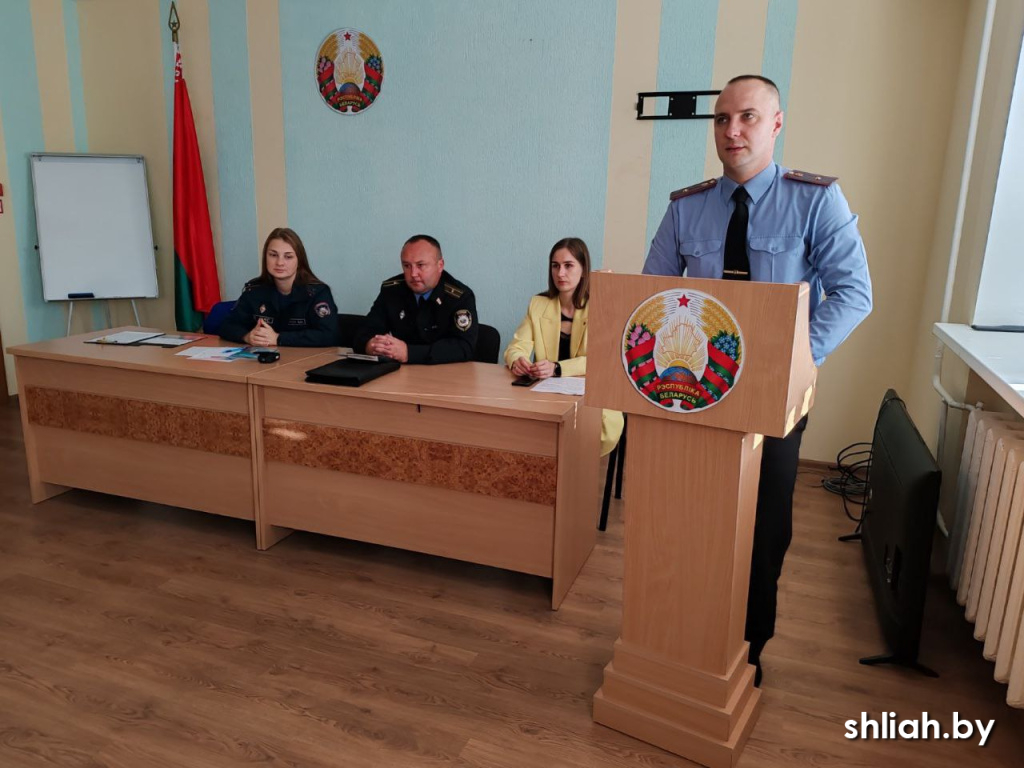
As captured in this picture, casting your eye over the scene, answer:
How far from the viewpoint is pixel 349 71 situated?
433cm

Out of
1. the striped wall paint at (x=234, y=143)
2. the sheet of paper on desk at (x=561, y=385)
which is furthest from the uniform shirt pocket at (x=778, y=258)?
the striped wall paint at (x=234, y=143)

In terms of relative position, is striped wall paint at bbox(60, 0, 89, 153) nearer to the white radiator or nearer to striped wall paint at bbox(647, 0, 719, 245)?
striped wall paint at bbox(647, 0, 719, 245)

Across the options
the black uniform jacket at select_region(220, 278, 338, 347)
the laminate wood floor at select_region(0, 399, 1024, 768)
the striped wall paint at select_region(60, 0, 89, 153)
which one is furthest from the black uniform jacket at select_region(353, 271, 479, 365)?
the striped wall paint at select_region(60, 0, 89, 153)

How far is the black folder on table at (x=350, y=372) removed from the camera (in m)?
2.63

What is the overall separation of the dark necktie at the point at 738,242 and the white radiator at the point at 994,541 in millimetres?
818

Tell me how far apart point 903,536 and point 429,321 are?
2011 millimetres

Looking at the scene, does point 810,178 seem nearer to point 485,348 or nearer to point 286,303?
point 485,348

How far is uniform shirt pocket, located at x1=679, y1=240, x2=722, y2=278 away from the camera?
1.91 meters

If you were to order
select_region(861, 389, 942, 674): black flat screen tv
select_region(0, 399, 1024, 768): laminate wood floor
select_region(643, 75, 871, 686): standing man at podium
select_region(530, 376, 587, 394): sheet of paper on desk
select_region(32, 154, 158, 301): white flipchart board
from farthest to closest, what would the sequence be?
select_region(32, 154, 158, 301): white flipchart board → select_region(530, 376, 587, 394): sheet of paper on desk → select_region(861, 389, 942, 674): black flat screen tv → select_region(0, 399, 1024, 768): laminate wood floor → select_region(643, 75, 871, 686): standing man at podium

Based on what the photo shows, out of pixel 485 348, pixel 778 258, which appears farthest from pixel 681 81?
pixel 778 258

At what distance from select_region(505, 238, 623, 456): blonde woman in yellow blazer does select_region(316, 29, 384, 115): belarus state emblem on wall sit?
196 centimetres

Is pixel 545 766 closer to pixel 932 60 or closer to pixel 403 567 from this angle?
pixel 403 567

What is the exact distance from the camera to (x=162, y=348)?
10.6ft

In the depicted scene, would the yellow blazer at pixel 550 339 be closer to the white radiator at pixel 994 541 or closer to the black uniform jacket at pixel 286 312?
the black uniform jacket at pixel 286 312
